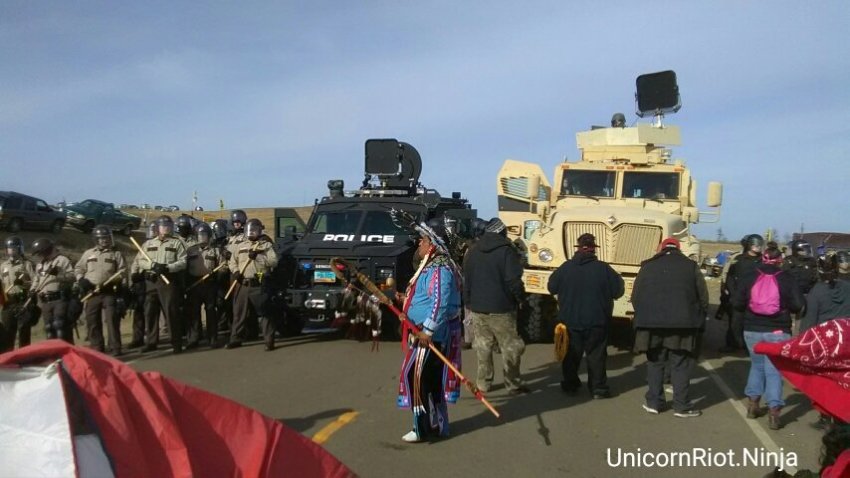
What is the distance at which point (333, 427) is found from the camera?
23.1 ft

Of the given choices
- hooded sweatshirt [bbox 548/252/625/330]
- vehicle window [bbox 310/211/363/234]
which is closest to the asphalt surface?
hooded sweatshirt [bbox 548/252/625/330]

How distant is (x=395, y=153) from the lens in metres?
15.8

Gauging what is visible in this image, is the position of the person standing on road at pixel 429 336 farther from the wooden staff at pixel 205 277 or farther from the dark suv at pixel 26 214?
the dark suv at pixel 26 214

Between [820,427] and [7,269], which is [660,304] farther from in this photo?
[7,269]

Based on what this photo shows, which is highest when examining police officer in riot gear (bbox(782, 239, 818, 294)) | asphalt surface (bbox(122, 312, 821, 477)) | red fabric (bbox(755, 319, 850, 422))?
red fabric (bbox(755, 319, 850, 422))

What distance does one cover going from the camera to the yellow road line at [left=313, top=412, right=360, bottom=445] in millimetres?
6688

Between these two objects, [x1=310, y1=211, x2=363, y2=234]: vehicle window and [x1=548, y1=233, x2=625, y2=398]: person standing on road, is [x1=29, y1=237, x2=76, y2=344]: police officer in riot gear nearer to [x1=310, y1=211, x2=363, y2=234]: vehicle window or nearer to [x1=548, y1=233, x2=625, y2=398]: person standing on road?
[x1=310, y1=211, x2=363, y2=234]: vehicle window

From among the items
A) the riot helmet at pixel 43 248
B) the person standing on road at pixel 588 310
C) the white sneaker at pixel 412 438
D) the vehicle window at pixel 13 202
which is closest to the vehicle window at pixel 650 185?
the person standing on road at pixel 588 310

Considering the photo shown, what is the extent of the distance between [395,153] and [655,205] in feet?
18.0

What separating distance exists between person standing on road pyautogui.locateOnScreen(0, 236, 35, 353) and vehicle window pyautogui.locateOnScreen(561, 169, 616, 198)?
28.1 feet

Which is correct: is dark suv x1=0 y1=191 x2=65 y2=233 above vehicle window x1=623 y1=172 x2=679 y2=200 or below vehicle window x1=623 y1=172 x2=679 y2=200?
below

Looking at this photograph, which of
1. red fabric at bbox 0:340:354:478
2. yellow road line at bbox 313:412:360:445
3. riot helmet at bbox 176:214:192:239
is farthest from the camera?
riot helmet at bbox 176:214:192:239

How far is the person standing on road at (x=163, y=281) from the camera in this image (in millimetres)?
11047

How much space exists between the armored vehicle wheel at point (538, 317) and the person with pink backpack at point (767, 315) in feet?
14.9
